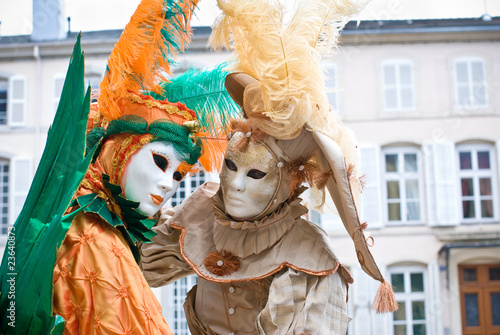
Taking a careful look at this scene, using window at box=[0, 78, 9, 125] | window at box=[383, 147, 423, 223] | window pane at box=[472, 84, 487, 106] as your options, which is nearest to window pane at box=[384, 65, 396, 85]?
window at box=[383, 147, 423, 223]

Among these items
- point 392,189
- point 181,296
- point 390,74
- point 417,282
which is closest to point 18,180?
point 181,296

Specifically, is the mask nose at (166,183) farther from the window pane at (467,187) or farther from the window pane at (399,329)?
the window pane at (467,187)

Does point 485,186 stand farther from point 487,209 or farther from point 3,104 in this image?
point 3,104

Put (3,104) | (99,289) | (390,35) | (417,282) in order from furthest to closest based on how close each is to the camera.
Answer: (3,104)
(390,35)
(417,282)
(99,289)

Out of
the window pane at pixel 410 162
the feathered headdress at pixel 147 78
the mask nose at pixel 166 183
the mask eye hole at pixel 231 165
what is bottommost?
the mask nose at pixel 166 183

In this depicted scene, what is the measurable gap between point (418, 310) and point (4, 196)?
5815 mm

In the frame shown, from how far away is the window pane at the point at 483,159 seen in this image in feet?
27.1

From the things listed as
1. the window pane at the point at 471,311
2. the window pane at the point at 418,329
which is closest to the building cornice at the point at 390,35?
the window pane at the point at 471,311

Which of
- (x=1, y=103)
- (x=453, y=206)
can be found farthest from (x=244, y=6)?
(x=1, y=103)

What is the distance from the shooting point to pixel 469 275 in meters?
8.19

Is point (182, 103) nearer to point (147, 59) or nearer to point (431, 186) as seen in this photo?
point (147, 59)

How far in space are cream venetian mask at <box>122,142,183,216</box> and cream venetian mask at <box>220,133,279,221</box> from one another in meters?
0.28

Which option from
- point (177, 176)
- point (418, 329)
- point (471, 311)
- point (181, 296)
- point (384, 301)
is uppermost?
point (177, 176)

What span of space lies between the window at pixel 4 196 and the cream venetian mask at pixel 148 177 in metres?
6.61
